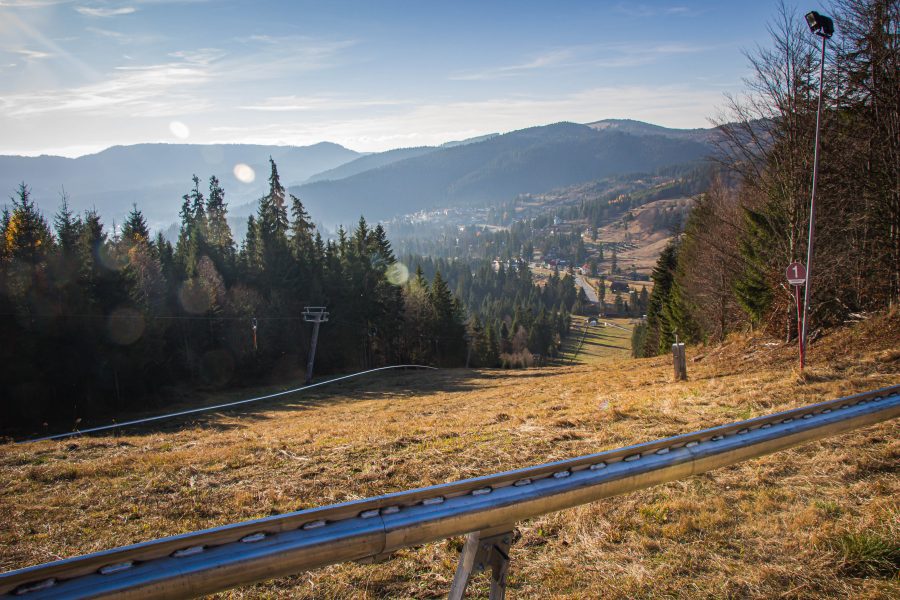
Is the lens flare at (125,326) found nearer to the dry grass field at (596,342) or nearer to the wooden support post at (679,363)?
the wooden support post at (679,363)

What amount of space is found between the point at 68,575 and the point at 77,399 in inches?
1408

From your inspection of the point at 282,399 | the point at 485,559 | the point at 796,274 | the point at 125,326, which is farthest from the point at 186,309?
the point at 485,559

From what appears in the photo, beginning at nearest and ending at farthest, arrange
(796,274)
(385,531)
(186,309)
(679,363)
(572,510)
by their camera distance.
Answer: (385,531) → (572,510) → (796,274) → (679,363) → (186,309)

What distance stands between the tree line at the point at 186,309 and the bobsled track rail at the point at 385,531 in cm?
3332

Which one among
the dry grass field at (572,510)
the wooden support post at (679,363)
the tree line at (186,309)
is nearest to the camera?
the dry grass field at (572,510)

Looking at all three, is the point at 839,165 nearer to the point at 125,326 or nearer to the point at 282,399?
the point at 282,399

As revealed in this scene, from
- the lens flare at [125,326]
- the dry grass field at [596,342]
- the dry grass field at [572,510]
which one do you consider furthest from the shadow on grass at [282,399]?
the dry grass field at [596,342]

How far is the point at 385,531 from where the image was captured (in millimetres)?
2143

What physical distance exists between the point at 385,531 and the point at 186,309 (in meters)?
40.5

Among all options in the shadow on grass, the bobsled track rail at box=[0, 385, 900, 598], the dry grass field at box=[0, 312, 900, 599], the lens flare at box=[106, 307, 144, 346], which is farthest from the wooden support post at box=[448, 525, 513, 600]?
the lens flare at box=[106, 307, 144, 346]

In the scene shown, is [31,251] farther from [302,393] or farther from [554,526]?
[554,526]

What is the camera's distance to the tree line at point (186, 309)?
92.7 ft

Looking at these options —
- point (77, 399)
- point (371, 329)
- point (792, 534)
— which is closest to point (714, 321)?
point (371, 329)

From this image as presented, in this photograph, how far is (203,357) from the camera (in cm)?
3753
